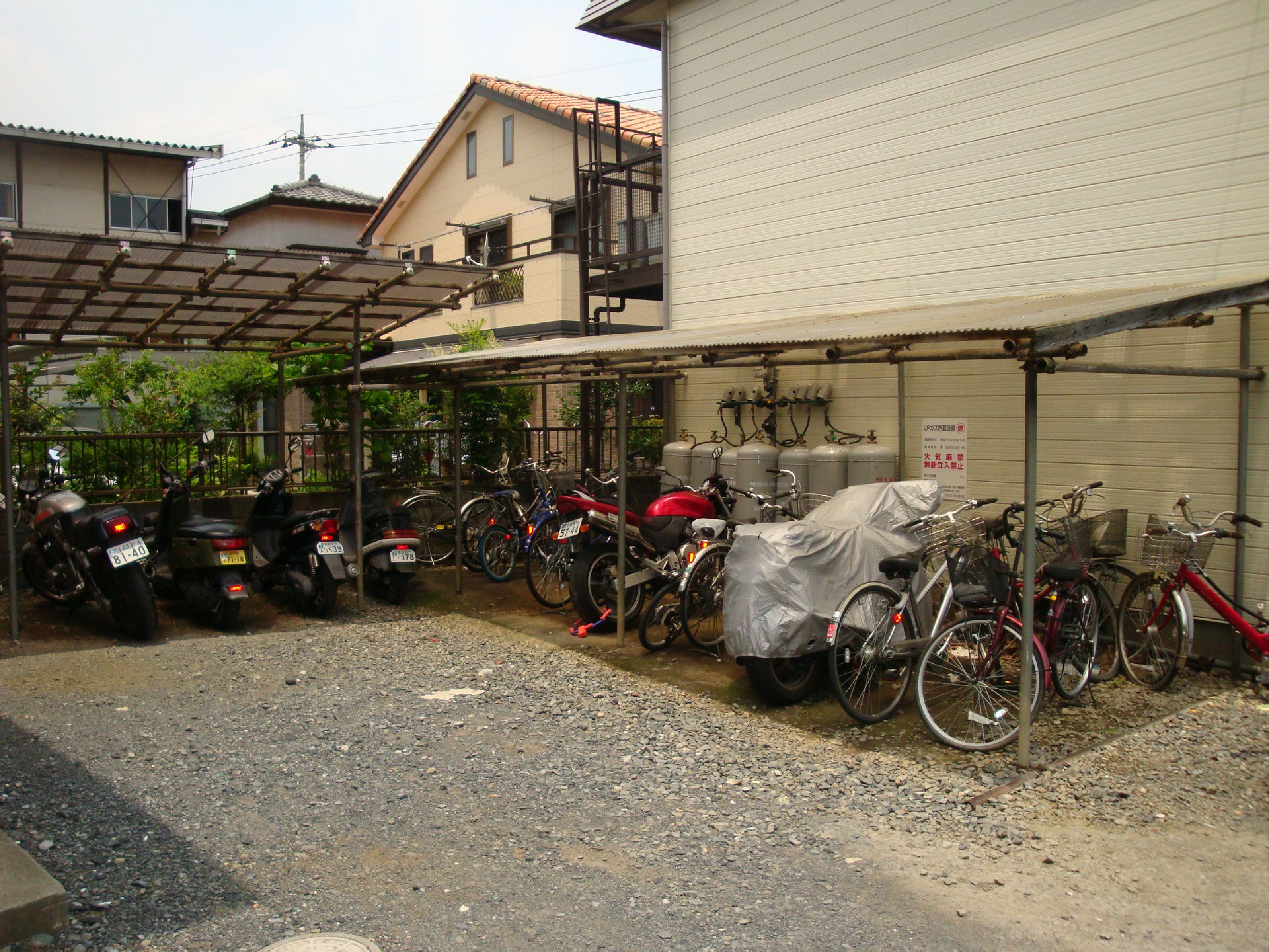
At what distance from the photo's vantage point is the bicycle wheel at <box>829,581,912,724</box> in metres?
5.27

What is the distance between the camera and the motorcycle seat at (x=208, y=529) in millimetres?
7426

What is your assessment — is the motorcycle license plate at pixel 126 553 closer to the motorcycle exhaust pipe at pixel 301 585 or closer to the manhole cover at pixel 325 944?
the motorcycle exhaust pipe at pixel 301 585

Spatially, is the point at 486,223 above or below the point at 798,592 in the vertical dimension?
above

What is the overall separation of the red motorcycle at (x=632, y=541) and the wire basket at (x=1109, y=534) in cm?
263

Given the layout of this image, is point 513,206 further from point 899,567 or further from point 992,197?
point 899,567

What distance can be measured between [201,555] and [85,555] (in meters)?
0.81

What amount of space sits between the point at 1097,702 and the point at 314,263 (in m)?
6.09

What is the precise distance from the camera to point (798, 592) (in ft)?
17.8

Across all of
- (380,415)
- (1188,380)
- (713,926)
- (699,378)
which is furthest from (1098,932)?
(380,415)

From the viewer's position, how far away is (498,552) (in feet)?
32.3

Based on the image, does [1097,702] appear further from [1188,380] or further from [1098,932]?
[1098,932]

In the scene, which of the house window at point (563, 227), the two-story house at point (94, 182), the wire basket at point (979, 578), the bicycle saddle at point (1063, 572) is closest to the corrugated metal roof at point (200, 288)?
the wire basket at point (979, 578)

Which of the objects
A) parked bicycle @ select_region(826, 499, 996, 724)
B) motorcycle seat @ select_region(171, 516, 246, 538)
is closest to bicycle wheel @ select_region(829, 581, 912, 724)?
parked bicycle @ select_region(826, 499, 996, 724)

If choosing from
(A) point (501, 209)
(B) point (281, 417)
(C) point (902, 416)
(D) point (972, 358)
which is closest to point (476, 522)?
(B) point (281, 417)
